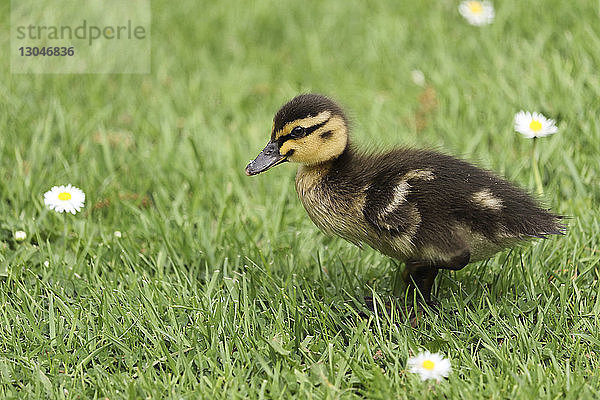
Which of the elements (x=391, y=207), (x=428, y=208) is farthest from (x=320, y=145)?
(x=428, y=208)

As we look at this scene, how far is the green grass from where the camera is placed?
348 cm

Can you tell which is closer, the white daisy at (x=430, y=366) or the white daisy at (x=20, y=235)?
the white daisy at (x=430, y=366)

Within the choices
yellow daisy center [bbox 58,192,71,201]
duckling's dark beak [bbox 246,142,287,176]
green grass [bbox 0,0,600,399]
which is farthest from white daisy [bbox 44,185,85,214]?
duckling's dark beak [bbox 246,142,287,176]

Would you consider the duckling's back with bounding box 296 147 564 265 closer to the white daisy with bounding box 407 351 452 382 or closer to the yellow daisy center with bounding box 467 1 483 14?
the white daisy with bounding box 407 351 452 382

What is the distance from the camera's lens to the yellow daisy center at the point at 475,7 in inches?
262

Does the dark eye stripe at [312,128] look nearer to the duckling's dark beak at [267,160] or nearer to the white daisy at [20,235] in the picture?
the duckling's dark beak at [267,160]

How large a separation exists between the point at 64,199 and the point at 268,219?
3.84 ft

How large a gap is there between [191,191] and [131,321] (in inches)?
61.8

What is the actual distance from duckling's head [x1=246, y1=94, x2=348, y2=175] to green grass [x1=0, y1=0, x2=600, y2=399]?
550mm

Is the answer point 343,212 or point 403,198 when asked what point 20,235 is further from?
point 403,198

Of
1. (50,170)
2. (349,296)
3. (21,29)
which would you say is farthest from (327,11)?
(349,296)

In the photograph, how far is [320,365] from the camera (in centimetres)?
346

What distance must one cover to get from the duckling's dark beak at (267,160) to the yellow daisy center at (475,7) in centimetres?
348

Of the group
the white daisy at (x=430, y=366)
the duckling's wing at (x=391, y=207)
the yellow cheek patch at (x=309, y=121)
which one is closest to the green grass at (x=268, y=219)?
the white daisy at (x=430, y=366)
